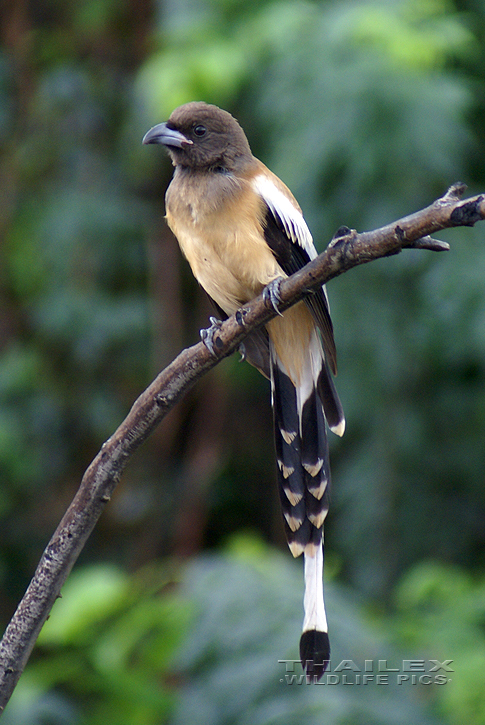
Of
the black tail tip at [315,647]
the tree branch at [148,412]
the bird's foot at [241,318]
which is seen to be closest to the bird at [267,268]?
the black tail tip at [315,647]

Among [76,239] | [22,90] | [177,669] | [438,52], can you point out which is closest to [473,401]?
[438,52]

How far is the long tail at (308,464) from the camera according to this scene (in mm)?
1692

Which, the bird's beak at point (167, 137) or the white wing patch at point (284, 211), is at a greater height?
the bird's beak at point (167, 137)

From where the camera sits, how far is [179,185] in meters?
2.27

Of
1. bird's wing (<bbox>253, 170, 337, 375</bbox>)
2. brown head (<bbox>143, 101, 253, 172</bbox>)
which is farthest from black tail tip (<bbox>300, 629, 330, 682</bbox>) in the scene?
brown head (<bbox>143, 101, 253, 172</bbox>)

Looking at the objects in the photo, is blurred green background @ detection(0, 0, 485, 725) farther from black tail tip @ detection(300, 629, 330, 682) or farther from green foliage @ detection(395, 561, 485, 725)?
black tail tip @ detection(300, 629, 330, 682)

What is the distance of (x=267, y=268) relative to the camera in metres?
2.12

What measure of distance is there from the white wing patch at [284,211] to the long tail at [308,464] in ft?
0.87

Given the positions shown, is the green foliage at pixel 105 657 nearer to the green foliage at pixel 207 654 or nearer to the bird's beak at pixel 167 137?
the green foliage at pixel 207 654

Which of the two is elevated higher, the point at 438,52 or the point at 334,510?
the point at 438,52

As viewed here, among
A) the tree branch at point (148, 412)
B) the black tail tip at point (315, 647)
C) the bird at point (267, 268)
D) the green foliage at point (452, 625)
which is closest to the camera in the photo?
the tree branch at point (148, 412)

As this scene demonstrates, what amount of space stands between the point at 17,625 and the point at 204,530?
9.98 ft

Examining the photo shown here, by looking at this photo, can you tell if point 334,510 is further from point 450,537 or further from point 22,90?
point 22,90

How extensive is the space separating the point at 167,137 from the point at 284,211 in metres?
0.38
